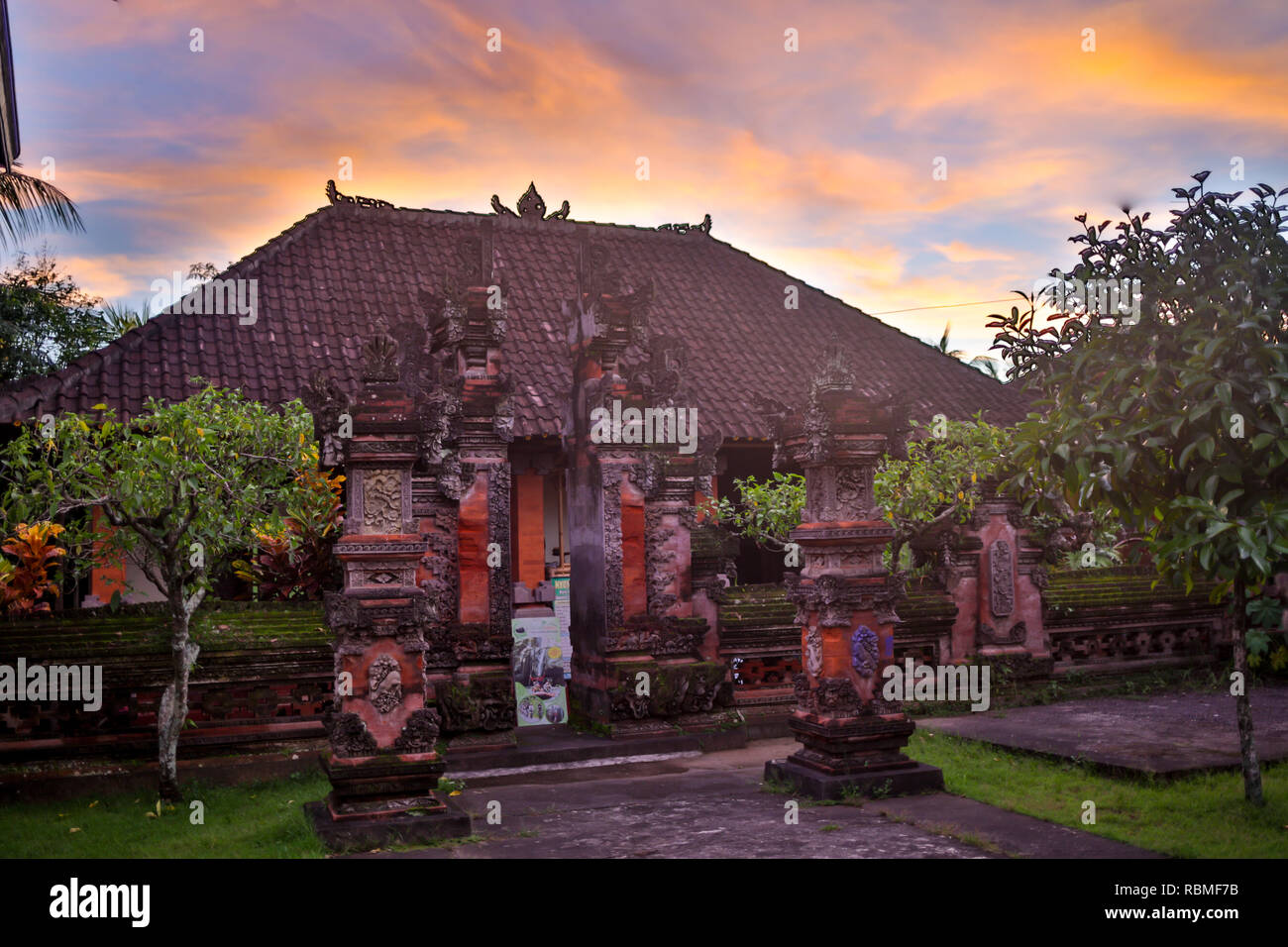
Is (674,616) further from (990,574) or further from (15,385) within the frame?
(15,385)

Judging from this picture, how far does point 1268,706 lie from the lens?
34.0ft

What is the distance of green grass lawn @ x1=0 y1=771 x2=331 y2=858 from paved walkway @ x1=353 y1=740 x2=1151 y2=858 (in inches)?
36.6

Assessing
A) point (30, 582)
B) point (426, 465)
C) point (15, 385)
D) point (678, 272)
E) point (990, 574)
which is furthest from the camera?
point (678, 272)

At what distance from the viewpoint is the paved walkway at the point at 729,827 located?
6281mm

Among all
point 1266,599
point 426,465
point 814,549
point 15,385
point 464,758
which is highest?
point 15,385

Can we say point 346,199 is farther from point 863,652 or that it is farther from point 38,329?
point 863,652

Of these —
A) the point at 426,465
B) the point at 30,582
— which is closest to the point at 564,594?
the point at 426,465

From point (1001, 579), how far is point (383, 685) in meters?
7.17

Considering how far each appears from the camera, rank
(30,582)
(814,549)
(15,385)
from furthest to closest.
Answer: (15,385) → (30,582) → (814,549)

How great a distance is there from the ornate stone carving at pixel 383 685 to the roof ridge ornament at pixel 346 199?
1285cm

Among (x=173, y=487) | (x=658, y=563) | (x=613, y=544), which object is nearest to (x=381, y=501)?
(x=173, y=487)

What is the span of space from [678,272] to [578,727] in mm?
11204

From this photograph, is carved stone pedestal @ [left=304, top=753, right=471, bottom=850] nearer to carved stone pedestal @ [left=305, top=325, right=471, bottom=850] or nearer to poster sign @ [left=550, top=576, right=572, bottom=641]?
carved stone pedestal @ [left=305, top=325, right=471, bottom=850]

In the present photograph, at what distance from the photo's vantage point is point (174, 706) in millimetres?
8102
